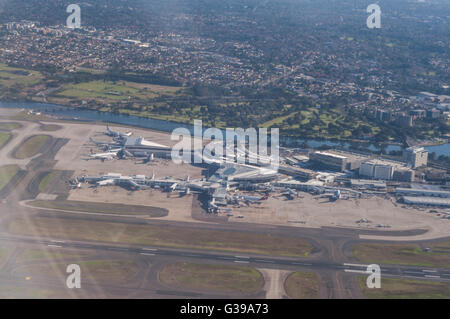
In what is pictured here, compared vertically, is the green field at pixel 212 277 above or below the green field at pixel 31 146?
below

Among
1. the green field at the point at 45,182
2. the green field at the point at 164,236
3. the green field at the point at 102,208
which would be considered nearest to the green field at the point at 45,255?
the green field at the point at 164,236

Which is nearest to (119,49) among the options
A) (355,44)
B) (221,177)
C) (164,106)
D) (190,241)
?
(164,106)

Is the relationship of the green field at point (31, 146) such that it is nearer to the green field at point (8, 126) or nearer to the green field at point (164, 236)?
the green field at point (8, 126)

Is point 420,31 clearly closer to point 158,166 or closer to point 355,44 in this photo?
point 355,44

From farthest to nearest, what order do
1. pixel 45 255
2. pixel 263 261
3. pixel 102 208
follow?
pixel 102 208
pixel 263 261
pixel 45 255

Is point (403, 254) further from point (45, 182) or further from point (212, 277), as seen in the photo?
point (45, 182)

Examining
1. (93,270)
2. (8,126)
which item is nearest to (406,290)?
(93,270)
